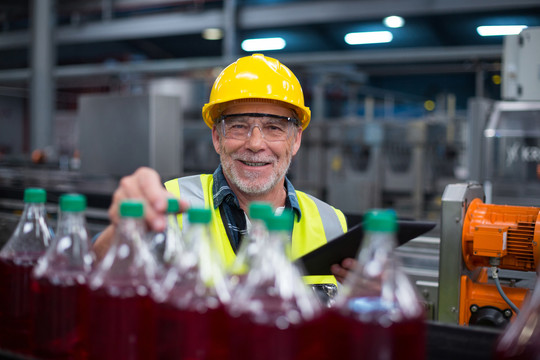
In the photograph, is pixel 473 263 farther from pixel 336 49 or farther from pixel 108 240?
pixel 336 49

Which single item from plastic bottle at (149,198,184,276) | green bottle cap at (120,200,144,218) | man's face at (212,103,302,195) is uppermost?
man's face at (212,103,302,195)

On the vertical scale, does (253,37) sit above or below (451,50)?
above

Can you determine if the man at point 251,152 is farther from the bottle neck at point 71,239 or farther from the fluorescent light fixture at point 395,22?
the fluorescent light fixture at point 395,22

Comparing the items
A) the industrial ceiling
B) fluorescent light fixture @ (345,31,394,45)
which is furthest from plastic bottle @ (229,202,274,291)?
fluorescent light fixture @ (345,31,394,45)

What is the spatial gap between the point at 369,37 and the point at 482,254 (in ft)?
32.6

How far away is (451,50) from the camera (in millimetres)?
5828

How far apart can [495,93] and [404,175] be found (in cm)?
719

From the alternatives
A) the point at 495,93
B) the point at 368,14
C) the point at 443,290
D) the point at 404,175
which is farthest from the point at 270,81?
the point at 495,93

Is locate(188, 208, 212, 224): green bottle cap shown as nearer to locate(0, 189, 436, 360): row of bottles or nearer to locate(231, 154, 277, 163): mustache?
locate(0, 189, 436, 360): row of bottles

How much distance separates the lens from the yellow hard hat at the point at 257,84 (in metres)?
1.90

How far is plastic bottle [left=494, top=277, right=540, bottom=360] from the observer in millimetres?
707

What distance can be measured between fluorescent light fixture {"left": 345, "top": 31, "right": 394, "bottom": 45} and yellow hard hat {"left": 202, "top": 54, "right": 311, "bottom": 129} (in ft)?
30.6

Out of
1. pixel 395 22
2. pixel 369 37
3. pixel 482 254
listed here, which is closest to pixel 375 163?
pixel 395 22

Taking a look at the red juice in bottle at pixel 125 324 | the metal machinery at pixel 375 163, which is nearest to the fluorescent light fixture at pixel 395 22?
the metal machinery at pixel 375 163
